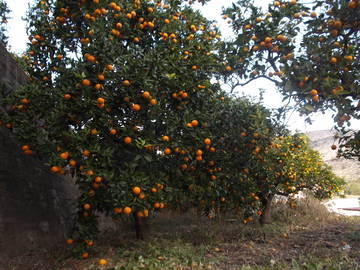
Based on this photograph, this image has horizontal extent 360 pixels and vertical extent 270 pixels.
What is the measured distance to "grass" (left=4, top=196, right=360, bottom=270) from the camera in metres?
3.83

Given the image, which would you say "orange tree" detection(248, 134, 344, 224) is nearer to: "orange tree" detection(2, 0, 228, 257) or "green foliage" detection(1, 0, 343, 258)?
"green foliage" detection(1, 0, 343, 258)

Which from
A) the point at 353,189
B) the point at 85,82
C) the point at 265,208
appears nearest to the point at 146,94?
the point at 85,82

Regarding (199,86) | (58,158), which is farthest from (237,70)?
(58,158)

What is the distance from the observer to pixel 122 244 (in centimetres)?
490

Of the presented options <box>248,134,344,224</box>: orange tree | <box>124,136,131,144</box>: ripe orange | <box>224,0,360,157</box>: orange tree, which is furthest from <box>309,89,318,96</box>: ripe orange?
<box>248,134,344,224</box>: orange tree

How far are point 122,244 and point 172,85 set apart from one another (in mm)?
2814

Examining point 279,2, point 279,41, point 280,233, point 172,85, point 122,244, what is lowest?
point 280,233

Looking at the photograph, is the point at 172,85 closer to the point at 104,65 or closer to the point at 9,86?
the point at 104,65

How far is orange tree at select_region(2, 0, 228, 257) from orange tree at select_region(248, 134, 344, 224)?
81.3 inches

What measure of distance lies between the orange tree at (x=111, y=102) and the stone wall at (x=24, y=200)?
1.85ft

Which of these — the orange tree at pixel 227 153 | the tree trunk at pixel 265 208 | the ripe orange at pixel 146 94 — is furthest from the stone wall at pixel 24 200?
the tree trunk at pixel 265 208

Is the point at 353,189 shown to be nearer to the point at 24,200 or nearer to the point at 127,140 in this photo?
the point at 127,140

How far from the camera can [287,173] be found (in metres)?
7.31

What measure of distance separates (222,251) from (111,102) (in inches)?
119
